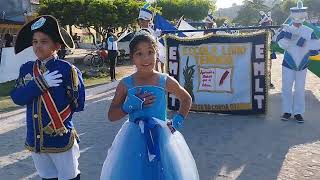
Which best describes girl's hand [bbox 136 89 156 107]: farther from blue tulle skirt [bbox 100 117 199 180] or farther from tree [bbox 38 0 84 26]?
tree [bbox 38 0 84 26]

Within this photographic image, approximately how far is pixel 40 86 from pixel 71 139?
509 millimetres

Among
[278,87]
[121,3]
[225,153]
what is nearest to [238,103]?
[225,153]

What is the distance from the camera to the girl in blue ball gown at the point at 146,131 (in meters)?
3.21

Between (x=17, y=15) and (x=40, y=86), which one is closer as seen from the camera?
(x=40, y=86)

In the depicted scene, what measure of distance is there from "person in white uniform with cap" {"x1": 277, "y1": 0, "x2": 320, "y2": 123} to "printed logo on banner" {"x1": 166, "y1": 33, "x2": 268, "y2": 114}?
15.6 inches

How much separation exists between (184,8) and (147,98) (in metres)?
39.3

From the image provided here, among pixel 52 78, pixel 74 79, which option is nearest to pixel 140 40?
pixel 74 79

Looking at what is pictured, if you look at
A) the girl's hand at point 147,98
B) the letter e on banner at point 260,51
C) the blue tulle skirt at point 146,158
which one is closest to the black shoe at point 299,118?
the letter e on banner at point 260,51

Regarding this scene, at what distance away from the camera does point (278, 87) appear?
40.3ft

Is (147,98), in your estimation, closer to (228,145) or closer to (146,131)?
(146,131)

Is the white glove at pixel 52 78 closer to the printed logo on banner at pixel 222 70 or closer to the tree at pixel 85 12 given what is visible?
the printed logo on banner at pixel 222 70

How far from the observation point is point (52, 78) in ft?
11.0

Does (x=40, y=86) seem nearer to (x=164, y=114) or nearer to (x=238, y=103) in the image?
(x=164, y=114)

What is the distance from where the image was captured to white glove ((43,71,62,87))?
334 cm
